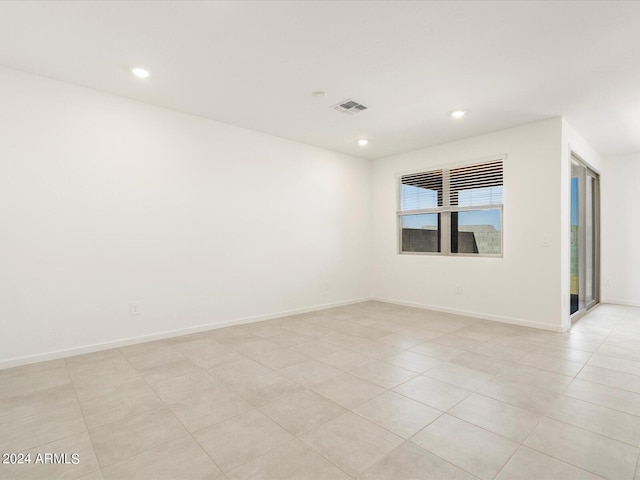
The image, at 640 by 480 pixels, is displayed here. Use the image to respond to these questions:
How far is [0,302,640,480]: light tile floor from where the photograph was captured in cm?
163

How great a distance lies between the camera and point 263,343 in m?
3.58

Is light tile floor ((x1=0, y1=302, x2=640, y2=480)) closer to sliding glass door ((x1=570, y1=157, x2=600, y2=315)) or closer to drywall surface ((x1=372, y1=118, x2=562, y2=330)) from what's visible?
drywall surface ((x1=372, y1=118, x2=562, y2=330))

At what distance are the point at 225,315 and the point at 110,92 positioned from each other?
2804mm

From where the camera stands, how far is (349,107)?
147 inches

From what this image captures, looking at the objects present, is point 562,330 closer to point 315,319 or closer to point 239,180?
point 315,319

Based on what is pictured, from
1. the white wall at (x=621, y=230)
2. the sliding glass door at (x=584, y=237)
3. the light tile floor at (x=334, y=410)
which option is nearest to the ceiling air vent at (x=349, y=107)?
the light tile floor at (x=334, y=410)

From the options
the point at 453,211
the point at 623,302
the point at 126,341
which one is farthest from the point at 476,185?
the point at 126,341

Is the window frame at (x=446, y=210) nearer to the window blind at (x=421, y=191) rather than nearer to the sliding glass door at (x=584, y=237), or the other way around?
the window blind at (x=421, y=191)

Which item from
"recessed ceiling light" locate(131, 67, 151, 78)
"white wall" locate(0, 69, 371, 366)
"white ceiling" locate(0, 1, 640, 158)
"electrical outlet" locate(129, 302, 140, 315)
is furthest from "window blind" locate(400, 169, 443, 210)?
"electrical outlet" locate(129, 302, 140, 315)

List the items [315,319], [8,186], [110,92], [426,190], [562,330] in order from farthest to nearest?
[426,190] → [315,319] → [562,330] → [110,92] → [8,186]

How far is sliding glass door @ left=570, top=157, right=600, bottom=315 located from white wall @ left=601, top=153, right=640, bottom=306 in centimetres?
18

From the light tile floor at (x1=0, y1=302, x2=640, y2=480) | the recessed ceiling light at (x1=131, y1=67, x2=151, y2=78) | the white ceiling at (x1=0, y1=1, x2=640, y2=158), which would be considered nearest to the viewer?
the light tile floor at (x1=0, y1=302, x2=640, y2=480)

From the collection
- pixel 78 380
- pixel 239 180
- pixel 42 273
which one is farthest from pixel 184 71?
pixel 78 380

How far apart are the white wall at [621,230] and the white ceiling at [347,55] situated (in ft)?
7.37
